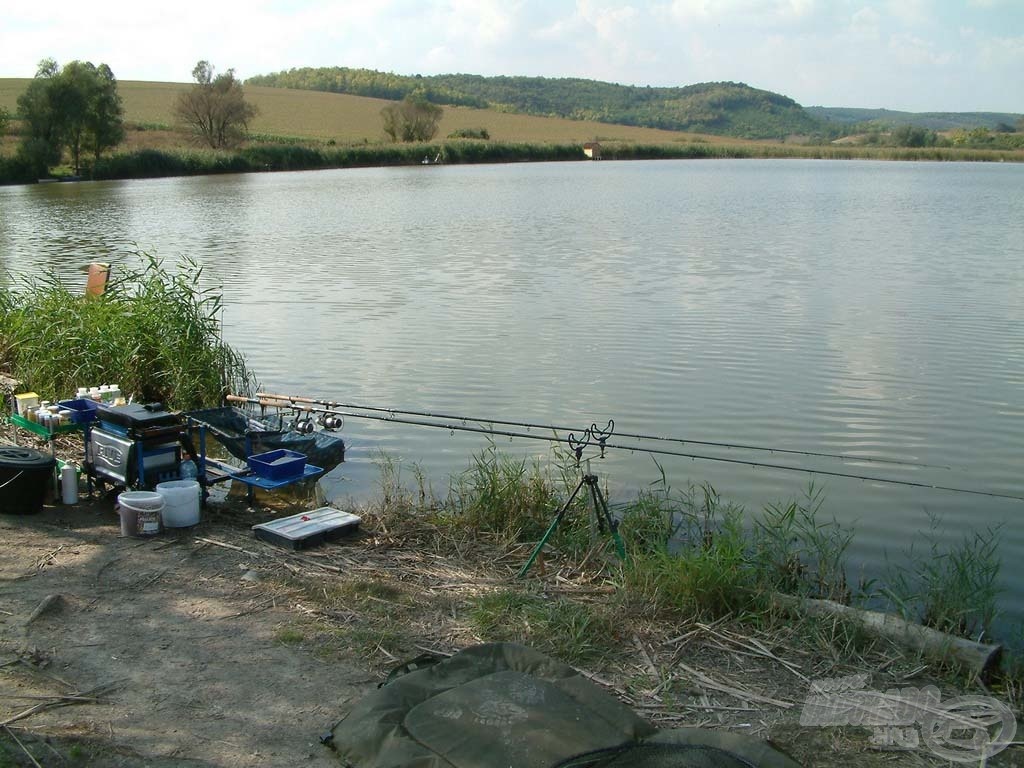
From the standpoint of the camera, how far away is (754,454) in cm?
759

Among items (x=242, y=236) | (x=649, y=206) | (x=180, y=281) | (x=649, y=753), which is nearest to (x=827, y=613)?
(x=649, y=753)

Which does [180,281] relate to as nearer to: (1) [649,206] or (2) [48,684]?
(2) [48,684]

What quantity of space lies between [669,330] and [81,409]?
23.2 feet

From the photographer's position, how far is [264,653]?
13.4 ft

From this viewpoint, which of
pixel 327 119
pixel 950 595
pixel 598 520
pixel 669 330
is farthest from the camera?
pixel 327 119

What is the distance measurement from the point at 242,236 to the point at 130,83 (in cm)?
8665

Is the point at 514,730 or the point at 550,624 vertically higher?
the point at 514,730

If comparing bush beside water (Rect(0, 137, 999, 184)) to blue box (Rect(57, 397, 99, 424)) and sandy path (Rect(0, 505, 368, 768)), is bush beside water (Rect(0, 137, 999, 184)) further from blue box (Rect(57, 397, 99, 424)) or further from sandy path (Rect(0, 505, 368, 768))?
sandy path (Rect(0, 505, 368, 768))

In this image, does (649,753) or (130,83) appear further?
(130,83)

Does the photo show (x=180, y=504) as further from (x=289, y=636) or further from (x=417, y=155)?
(x=417, y=155)

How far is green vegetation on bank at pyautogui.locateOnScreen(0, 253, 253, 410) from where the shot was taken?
848cm

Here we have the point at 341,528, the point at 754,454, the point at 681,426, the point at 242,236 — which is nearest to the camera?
the point at 341,528

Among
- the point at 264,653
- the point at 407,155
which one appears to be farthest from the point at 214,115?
the point at 264,653

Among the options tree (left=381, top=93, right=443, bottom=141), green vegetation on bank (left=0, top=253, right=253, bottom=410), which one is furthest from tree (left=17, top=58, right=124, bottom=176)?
green vegetation on bank (left=0, top=253, right=253, bottom=410)
